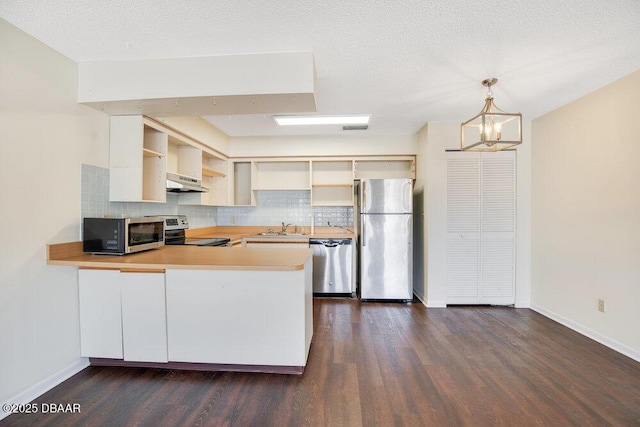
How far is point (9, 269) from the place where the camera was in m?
1.68

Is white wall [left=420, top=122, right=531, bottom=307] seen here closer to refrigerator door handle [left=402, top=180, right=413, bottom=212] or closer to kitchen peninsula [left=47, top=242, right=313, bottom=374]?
refrigerator door handle [left=402, top=180, right=413, bottom=212]

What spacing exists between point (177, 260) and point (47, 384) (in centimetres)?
116

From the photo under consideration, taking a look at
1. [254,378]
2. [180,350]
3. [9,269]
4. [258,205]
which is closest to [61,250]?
[9,269]

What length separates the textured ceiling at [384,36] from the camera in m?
1.55

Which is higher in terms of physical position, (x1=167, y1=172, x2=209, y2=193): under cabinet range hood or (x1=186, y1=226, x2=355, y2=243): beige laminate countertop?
(x1=167, y1=172, x2=209, y2=193): under cabinet range hood

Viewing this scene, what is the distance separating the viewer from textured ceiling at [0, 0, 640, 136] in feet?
5.08

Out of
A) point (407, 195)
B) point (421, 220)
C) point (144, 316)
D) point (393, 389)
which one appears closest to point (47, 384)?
point (144, 316)

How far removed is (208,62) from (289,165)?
8.23 ft

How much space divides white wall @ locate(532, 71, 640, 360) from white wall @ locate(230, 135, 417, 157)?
5.48ft

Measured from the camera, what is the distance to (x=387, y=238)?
372cm

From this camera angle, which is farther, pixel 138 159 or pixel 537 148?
pixel 537 148

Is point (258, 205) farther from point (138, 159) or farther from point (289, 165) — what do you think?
point (138, 159)

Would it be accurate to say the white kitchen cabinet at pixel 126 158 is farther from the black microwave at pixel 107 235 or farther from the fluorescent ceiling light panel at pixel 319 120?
the fluorescent ceiling light panel at pixel 319 120

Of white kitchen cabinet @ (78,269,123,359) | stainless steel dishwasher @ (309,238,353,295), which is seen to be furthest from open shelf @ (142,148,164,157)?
stainless steel dishwasher @ (309,238,353,295)
